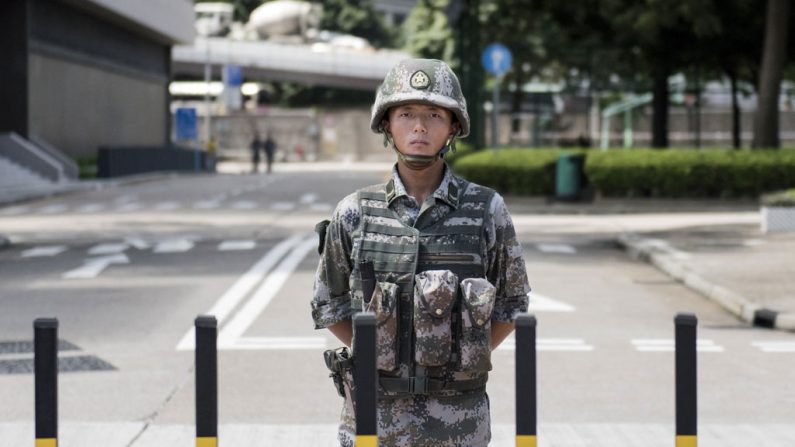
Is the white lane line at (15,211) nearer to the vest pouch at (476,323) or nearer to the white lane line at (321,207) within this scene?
the white lane line at (321,207)

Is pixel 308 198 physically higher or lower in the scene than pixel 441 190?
lower

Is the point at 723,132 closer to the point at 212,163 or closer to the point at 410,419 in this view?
the point at 212,163

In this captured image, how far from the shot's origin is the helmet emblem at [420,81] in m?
4.46

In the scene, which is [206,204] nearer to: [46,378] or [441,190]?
[46,378]

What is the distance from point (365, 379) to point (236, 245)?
1988 centimetres

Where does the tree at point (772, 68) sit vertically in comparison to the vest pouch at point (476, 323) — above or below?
above

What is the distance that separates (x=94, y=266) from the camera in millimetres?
20203

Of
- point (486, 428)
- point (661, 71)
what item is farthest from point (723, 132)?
point (486, 428)

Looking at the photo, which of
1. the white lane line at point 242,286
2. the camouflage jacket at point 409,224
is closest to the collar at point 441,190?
the camouflage jacket at point 409,224

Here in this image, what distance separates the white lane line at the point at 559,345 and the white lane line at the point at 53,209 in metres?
23.2

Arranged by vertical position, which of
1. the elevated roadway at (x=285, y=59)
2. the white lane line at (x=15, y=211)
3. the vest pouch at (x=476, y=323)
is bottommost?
the white lane line at (x=15, y=211)

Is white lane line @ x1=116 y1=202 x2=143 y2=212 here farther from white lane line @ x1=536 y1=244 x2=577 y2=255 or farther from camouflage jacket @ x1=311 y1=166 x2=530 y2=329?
camouflage jacket @ x1=311 y1=166 x2=530 y2=329

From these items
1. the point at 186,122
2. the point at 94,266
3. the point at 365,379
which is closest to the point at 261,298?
the point at 94,266

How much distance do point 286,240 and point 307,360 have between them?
1278 centimetres
